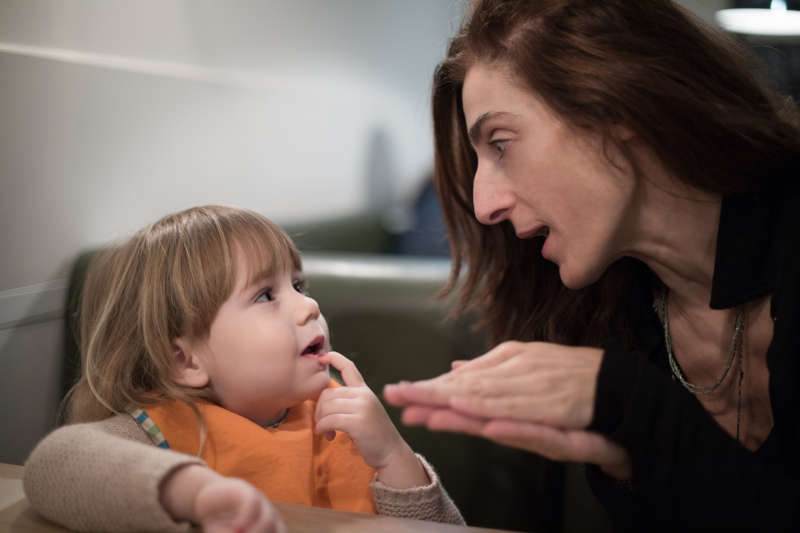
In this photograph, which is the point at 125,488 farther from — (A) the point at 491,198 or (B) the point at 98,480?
(A) the point at 491,198

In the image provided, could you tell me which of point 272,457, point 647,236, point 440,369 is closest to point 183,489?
point 272,457

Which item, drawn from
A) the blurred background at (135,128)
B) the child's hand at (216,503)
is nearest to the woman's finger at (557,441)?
the child's hand at (216,503)

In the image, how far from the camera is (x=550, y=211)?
1.04 metres

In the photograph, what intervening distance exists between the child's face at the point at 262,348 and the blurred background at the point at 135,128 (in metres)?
0.26

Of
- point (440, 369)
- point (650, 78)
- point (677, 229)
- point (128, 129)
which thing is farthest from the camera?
point (440, 369)

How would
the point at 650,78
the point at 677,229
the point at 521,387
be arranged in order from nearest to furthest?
the point at 521,387
the point at 650,78
the point at 677,229

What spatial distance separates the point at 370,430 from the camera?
39.1 inches

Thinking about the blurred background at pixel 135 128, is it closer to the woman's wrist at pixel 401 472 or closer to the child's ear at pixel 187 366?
the child's ear at pixel 187 366

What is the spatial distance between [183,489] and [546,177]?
2.07 ft

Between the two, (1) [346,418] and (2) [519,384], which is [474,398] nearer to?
(2) [519,384]

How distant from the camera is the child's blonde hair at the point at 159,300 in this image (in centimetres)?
100

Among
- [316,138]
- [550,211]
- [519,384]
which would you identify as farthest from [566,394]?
[316,138]

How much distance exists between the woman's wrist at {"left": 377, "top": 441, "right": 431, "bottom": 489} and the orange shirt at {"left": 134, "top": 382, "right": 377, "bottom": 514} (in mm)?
57

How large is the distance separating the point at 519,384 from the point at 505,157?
40cm
